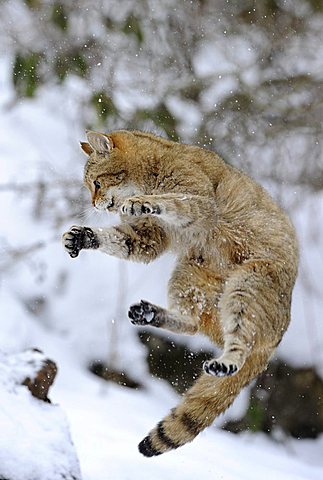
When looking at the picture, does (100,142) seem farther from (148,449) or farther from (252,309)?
(148,449)

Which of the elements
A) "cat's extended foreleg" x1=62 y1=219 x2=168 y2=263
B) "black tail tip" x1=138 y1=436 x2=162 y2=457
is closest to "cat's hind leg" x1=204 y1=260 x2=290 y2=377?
"cat's extended foreleg" x1=62 y1=219 x2=168 y2=263

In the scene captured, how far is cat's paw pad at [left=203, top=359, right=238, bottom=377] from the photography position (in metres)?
4.93

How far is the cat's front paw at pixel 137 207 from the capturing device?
16.7 ft

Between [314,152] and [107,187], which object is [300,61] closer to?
[314,152]

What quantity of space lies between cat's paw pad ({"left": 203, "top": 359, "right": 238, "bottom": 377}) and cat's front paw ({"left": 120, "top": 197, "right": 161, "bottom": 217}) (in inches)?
33.8

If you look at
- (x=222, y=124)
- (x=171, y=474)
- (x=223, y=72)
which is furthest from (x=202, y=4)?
(x=171, y=474)

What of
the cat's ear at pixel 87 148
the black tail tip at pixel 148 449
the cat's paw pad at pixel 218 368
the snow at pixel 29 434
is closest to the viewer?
the snow at pixel 29 434

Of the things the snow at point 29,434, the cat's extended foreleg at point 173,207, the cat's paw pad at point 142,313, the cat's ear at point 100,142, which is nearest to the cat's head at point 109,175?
the cat's ear at point 100,142

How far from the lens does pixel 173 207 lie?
17.5 feet

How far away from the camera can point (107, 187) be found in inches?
224

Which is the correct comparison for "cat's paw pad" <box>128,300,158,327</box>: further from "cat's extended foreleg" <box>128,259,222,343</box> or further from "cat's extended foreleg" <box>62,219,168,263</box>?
"cat's extended foreleg" <box>62,219,168,263</box>

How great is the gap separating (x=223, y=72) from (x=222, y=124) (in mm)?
668

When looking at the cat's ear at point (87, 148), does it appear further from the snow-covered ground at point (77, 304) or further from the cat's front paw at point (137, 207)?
the snow-covered ground at point (77, 304)

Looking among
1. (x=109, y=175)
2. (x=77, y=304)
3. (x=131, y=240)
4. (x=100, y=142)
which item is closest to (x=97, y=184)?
(x=109, y=175)
